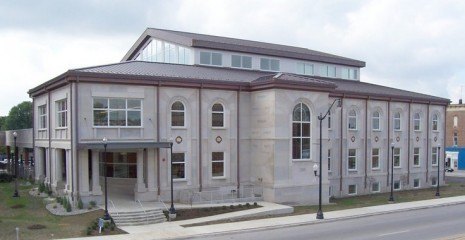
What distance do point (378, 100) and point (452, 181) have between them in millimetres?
18305

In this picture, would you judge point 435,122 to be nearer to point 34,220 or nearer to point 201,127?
point 201,127

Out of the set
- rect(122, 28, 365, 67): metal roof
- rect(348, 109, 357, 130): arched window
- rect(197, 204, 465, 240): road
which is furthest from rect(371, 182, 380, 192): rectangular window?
rect(197, 204, 465, 240): road

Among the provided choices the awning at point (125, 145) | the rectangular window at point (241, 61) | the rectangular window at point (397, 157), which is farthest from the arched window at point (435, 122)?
the awning at point (125, 145)

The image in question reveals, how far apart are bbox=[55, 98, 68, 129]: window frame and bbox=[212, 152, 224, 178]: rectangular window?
10450 mm

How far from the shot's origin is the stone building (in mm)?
29719

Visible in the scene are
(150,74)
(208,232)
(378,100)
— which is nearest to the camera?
(208,232)

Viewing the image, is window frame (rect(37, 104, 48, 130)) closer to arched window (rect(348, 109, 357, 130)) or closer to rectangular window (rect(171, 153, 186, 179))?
rectangular window (rect(171, 153, 186, 179))

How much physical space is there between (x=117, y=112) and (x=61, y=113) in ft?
16.6

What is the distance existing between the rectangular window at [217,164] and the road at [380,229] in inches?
386

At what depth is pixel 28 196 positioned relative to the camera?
109 feet

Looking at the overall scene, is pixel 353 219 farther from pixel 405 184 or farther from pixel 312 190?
pixel 405 184

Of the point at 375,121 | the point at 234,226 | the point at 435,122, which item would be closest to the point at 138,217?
the point at 234,226

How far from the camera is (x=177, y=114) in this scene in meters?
32.5

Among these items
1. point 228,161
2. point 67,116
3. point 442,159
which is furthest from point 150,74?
point 442,159
